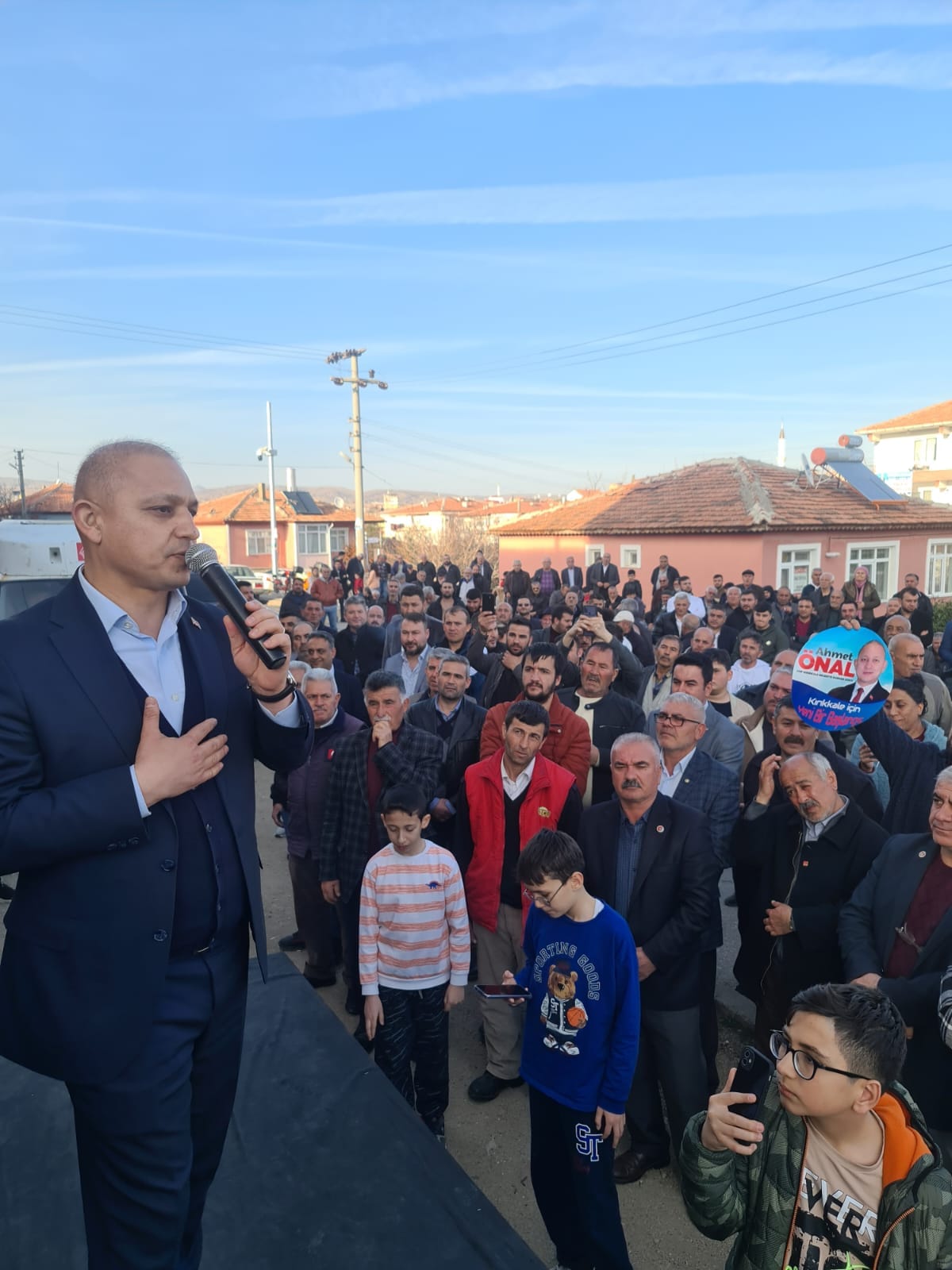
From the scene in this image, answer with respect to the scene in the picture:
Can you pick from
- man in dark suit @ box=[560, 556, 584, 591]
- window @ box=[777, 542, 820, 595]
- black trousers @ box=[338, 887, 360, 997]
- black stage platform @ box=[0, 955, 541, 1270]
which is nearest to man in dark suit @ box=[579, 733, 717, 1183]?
black stage platform @ box=[0, 955, 541, 1270]

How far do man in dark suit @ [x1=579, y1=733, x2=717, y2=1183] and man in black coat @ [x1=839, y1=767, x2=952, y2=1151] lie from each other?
1.84 ft

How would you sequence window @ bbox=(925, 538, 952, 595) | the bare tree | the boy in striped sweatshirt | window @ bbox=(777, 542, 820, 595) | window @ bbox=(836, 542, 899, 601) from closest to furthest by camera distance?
the boy in striped sweatshirt < window @ bbox=(777, 542, 820, 595) < window @ bbox=(836, 542, 899, 601) < window @ bbox=(925, 538, 952, 595) < the bare tree

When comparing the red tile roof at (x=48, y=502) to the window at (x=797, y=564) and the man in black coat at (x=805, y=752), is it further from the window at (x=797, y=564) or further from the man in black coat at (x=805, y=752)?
the man in black coat at (x=805, y=752)

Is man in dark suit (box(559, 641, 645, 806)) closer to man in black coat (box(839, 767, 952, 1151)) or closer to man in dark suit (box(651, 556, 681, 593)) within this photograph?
man in black coat (box(839, 767, 952, 1151))

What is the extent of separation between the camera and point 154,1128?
184 cm

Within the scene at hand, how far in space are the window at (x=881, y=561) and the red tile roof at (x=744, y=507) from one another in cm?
52

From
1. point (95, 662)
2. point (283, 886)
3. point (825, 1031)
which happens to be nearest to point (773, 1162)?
point (825, 1031)

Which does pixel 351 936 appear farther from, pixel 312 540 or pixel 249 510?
pixel 312 540

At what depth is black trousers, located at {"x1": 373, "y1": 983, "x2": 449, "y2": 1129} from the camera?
11.9ft

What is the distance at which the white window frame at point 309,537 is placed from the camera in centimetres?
4966

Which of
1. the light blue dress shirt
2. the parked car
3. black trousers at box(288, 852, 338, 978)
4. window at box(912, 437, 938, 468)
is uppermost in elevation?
window at box(912, 437, 938, 468)

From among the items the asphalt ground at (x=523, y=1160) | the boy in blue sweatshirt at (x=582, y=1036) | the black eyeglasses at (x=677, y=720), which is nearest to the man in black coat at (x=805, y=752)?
the black eyeglasses at (x=677, y=720)

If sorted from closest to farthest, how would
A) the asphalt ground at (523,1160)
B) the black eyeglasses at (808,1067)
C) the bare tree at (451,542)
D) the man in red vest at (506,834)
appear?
the black eyeglasses at (808,1067)
the asphalt ground at (523,1160)
the man in red vest at (506,834)
the bare tree at (451,542)

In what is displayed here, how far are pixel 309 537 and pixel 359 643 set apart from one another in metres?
42.7
